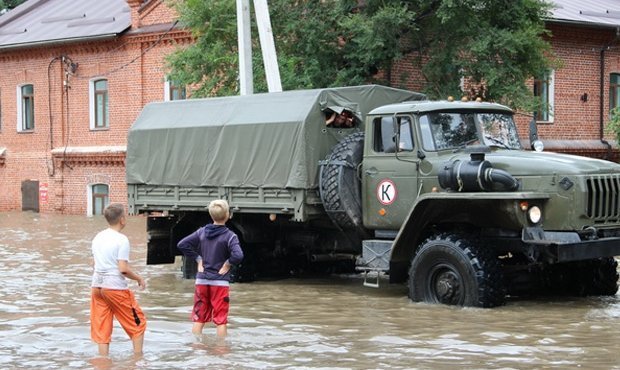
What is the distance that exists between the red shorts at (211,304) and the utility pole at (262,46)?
34.1 feet

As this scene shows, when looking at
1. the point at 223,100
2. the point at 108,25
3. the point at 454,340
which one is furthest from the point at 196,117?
the point at 108,25

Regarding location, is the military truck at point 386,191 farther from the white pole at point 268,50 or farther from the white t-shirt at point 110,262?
the white t-shirt at point 110,262

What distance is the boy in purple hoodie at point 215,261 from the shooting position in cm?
1088

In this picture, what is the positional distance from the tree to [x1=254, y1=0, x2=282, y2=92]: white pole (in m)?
2.98

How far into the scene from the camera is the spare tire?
47.8ft

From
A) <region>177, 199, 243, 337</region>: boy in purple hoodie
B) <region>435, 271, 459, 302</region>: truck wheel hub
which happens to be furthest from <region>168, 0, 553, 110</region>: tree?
<region>177, 199, 243, 337</region>: boy in purple hoodie

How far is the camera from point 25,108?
39000mm

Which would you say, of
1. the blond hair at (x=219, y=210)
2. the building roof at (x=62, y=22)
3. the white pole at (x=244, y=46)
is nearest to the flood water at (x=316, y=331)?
the blond hair at (x=219, y=210)

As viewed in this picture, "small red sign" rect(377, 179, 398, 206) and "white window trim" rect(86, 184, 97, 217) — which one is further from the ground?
"small red sign" rect(377, 179, 398, 206)

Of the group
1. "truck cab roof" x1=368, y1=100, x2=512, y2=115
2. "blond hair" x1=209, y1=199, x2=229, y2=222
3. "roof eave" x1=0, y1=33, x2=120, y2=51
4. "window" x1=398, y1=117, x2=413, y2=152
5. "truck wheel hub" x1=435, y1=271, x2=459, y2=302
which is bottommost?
"truck wheel hub" x1=435, y1=271, x2=459, y2=302

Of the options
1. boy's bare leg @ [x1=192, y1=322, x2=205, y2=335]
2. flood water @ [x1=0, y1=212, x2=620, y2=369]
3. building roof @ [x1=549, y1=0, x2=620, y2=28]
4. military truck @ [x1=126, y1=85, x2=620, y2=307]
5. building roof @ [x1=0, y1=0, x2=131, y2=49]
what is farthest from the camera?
building roof @ [x1=0, y1=0, x2=131, y2=49]

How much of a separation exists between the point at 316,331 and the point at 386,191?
120 inches

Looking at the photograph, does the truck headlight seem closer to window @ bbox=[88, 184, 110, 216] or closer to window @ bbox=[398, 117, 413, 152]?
window @ bbox=[398, 117, 413, 152]

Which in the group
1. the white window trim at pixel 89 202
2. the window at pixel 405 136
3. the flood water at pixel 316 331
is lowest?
the flood water at pixel 316 331
